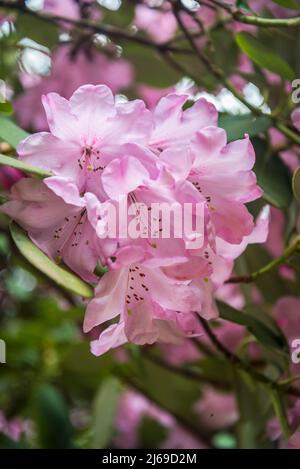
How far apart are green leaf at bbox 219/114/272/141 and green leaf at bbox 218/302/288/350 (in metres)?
0.15

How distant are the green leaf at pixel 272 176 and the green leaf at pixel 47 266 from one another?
23 cm

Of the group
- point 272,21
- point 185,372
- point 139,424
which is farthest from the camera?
point 139,424

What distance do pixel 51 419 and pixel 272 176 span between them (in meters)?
0.61

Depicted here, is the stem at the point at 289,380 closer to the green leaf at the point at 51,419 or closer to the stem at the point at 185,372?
the stem at the point at 185,372

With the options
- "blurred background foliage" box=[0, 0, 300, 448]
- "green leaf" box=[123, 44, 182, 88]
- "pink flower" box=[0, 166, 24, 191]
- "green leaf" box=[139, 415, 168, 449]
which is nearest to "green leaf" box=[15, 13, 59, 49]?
"blurred background foliage" box=[0, 0, 300, 448]

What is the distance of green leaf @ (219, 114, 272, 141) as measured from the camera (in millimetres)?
680

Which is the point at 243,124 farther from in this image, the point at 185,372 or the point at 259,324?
the point at 185,372

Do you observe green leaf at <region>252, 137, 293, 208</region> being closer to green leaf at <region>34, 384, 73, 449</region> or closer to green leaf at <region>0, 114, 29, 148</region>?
green leaf at <region>0, 114, 29, 148</region>

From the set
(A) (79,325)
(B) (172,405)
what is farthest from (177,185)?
(A) (79,325)

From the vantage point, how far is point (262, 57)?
0.68m

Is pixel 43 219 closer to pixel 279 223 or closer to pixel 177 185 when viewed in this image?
pixel 177 185

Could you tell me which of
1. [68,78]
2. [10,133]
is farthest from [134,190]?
[68,78]

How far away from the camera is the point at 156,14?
3.93 feet

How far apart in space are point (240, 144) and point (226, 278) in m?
0.12
